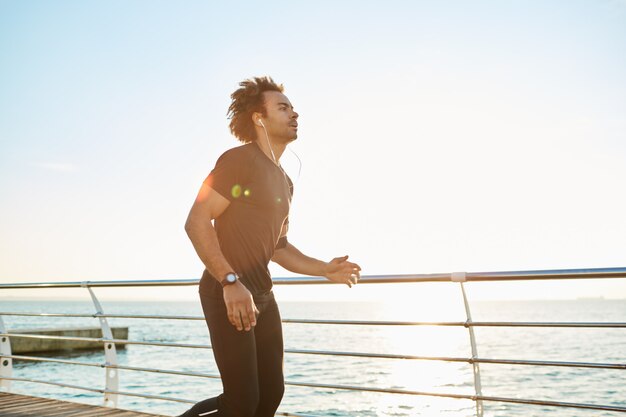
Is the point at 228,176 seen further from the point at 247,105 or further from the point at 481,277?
the point at 481,277

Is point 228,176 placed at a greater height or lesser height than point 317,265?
greater

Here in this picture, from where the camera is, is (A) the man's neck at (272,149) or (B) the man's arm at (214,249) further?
(A) the man's neck at (272,149)

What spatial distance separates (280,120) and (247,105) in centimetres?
17

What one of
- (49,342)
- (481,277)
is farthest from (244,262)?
(49,342)

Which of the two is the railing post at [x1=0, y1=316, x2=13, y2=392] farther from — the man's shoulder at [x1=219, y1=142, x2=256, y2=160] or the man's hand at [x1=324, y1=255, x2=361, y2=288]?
the man's shoulder at [x1=219, y1=142, x2=256, y2=160]

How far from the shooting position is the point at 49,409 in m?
4.07

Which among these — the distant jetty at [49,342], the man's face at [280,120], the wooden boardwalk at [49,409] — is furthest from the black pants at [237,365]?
the distant jetty at [49,342]

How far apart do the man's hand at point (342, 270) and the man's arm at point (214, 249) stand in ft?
2.08

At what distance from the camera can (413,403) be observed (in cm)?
1647

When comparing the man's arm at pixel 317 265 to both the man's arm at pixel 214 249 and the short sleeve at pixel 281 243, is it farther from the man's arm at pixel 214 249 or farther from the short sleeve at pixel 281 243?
the man's arm at pixel 214 249

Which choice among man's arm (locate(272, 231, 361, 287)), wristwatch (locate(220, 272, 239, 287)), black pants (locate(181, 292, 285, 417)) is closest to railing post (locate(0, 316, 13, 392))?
man's arm (locate(272, 231, 361, 287))

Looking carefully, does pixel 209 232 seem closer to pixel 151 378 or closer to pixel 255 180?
pixel 255 180

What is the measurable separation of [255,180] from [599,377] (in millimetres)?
23869

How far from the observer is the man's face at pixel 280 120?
2375 millimetres
